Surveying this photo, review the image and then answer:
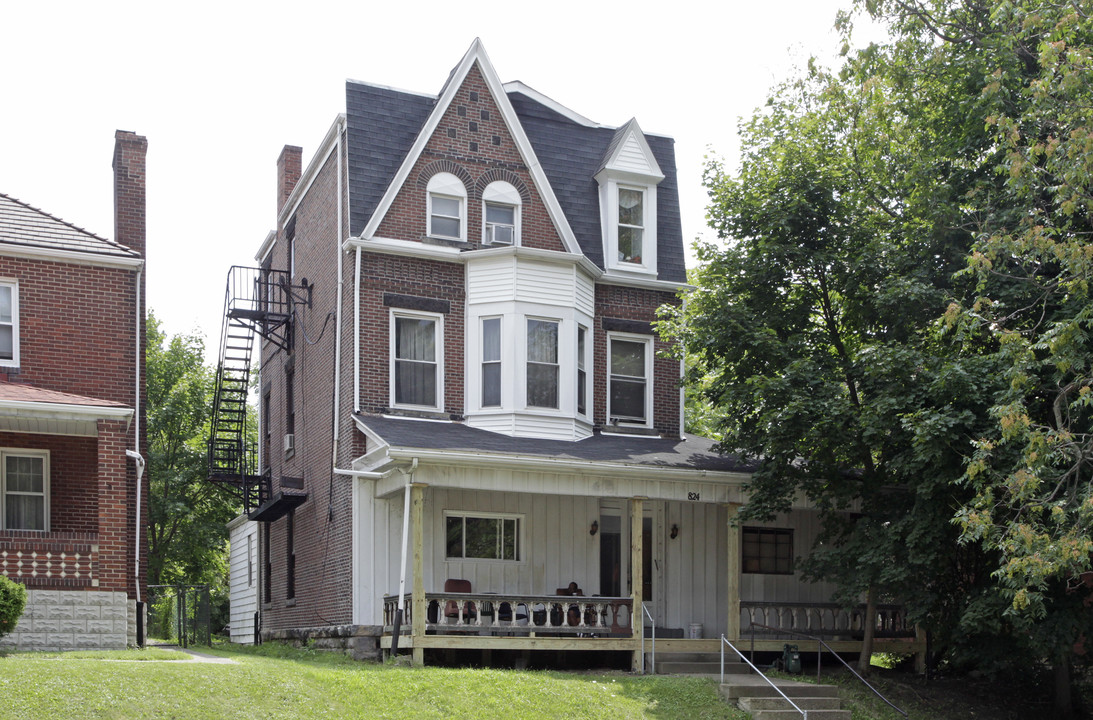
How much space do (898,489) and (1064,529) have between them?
5.13 meters

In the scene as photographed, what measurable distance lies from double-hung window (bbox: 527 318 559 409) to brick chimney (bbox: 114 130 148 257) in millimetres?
7741

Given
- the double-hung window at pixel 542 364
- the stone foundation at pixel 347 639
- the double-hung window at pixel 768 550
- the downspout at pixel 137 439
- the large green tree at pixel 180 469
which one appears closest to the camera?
the stone foundation at pixel 347 639

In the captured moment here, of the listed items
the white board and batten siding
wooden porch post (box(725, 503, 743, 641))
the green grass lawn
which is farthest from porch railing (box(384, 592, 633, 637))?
the white board and batten siding

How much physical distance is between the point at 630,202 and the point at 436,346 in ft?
18.6

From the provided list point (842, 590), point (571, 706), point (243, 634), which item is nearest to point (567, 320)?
point (842, 590)

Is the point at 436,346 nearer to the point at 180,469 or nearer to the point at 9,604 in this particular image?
the point at 9,604

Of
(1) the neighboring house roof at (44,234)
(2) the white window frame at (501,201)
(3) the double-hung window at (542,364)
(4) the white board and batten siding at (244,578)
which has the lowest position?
(4) the white board and batten siding at (244,578)

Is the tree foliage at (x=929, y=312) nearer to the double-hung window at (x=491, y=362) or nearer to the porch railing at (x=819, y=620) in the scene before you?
the porch railing at (x=819, y=620)

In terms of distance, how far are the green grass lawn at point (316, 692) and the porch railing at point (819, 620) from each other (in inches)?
176

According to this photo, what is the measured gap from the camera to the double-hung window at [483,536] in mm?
22438

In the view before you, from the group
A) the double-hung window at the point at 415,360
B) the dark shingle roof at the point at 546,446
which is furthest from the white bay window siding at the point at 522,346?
the double-hung window at the point at 415,360

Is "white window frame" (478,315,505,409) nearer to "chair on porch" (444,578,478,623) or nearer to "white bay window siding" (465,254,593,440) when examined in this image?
"white bay window siding" (465,254,593,440)

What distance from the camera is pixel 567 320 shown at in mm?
23797

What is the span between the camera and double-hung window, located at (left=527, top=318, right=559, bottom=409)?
23.4m
